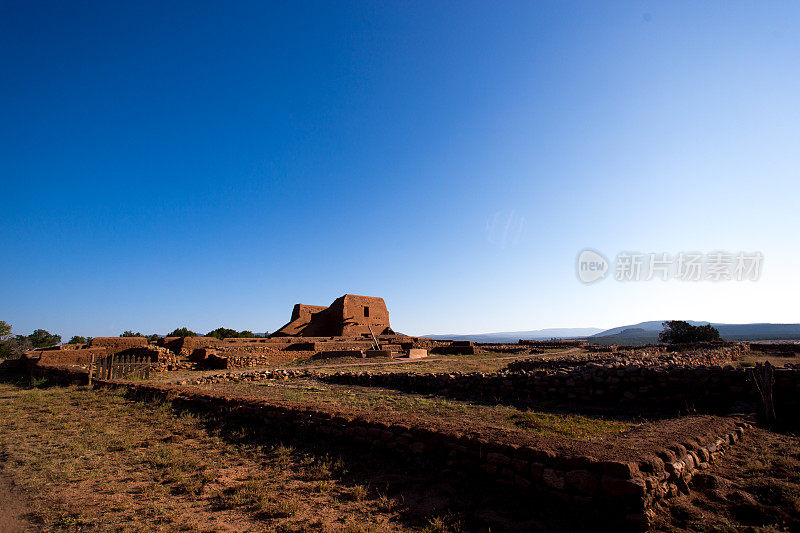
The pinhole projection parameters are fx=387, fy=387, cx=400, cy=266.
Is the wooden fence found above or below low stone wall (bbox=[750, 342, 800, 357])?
above

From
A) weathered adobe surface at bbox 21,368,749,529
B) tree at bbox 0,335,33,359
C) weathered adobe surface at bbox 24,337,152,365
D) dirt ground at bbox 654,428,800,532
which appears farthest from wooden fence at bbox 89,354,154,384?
tree at bbox 0,335,33,359

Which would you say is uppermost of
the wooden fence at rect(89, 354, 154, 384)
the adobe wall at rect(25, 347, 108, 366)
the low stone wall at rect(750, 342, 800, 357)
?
the adobe wall at rect(25, 347, 108, 366)

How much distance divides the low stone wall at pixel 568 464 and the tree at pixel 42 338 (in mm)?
60844

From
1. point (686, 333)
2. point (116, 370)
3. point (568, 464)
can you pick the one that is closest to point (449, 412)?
point (568, 464)

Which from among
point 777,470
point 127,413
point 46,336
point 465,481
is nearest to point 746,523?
point 777,470

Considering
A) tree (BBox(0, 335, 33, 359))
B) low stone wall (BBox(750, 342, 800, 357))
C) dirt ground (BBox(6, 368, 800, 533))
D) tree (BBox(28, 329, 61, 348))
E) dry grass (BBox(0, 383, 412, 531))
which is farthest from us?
tree (BBox(28, 329, 61, 348))

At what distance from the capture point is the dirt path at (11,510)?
447cm

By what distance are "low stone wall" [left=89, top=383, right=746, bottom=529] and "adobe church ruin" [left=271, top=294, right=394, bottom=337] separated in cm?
3225

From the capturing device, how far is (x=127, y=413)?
10594 mm

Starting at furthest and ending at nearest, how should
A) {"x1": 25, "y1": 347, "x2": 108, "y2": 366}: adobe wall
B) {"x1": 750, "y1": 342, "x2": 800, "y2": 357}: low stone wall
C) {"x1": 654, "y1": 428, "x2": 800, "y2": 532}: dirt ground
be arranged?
1. {"x1": 750, "y1": 342, "x2": 800, "y2": 357}: low stone wall
2. {"x1": 25, "y1": 347, "x2": 108, "y2": 366}: adobe wall
3. {"x1": 654, "y1": 428, "x2": 800, "y2": 532}: dirt ground

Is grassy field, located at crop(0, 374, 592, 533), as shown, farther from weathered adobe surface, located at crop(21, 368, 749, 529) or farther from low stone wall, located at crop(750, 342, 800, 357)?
low stone wall, located at crop(750, 342, 800, 357)

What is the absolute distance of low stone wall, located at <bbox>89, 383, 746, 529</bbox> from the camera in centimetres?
396

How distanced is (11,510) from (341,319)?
35053mm

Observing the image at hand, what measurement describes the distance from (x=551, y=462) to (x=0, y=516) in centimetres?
674
